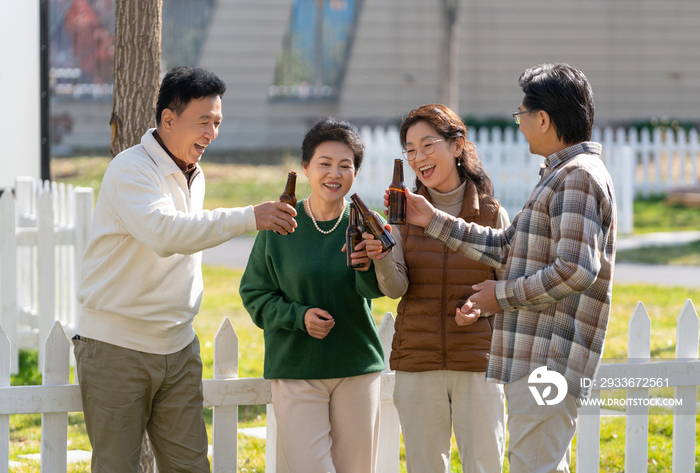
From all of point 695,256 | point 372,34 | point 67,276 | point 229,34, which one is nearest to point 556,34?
point 372,34

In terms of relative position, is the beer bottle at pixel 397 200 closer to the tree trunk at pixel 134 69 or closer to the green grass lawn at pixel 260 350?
A: the tree trunk at pixel 134 69

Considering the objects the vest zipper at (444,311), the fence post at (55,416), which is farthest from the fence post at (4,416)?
the vest zipper at (444,311)

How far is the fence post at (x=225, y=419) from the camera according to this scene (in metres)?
3.37

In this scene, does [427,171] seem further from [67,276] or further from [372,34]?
[372,34]

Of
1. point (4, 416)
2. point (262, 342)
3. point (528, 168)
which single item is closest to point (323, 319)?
point (4, 416)

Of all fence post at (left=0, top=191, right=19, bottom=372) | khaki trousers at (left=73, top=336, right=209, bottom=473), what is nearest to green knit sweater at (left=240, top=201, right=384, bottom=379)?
khaki trousers at (left=73, top=336, right=209, bottom=473)

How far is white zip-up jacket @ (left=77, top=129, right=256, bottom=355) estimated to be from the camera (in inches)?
106

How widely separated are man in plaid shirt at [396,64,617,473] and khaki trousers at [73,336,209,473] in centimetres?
123

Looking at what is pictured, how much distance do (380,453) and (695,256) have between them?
8651mm

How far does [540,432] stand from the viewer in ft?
8.77

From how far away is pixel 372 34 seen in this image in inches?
819

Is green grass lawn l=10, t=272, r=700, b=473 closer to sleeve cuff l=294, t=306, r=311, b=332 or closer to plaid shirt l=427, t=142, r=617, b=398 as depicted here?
sleeve cuff l=294, t=306, r=311, b=332

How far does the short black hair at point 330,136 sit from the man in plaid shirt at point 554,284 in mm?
720

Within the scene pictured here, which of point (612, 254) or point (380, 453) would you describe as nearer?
point (612, 254)
